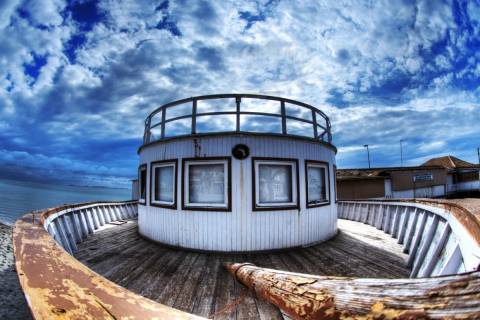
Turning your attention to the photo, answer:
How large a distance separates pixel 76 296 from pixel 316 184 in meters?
7.28

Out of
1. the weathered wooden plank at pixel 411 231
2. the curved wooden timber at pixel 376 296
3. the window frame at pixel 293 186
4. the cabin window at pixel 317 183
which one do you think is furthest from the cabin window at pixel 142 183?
the weathered wooden plank at pixel 411 231

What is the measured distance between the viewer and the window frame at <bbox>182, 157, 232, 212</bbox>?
→ 6.07 metres

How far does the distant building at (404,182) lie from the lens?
20.5 m

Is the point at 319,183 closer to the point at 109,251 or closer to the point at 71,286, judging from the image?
the point at 109,251

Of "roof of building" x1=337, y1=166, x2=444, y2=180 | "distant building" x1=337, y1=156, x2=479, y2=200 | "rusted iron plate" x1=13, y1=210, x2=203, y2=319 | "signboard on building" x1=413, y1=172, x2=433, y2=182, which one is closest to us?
"rusted iron plate" x1=13, y1=210, x2=203, y2=319

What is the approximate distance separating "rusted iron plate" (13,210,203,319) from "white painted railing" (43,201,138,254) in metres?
3.82


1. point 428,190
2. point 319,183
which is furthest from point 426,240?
point 428,190

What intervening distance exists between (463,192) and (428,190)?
10.1 metres

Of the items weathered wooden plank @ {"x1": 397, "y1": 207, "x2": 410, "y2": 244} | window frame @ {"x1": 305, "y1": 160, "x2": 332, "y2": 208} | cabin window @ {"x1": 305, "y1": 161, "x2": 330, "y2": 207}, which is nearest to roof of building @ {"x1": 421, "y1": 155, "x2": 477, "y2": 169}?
weathered wooden plank @ {"x1": 397, "y1": 207, "x2": 410, "y2": 244}

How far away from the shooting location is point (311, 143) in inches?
277

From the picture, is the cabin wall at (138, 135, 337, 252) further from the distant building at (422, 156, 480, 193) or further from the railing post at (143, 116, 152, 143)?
the distant building at (422, 156, 480, 193)

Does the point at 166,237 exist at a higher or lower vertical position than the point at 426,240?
lower

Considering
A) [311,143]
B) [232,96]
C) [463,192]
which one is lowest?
[463,192]

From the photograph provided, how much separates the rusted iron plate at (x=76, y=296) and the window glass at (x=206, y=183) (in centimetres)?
521
